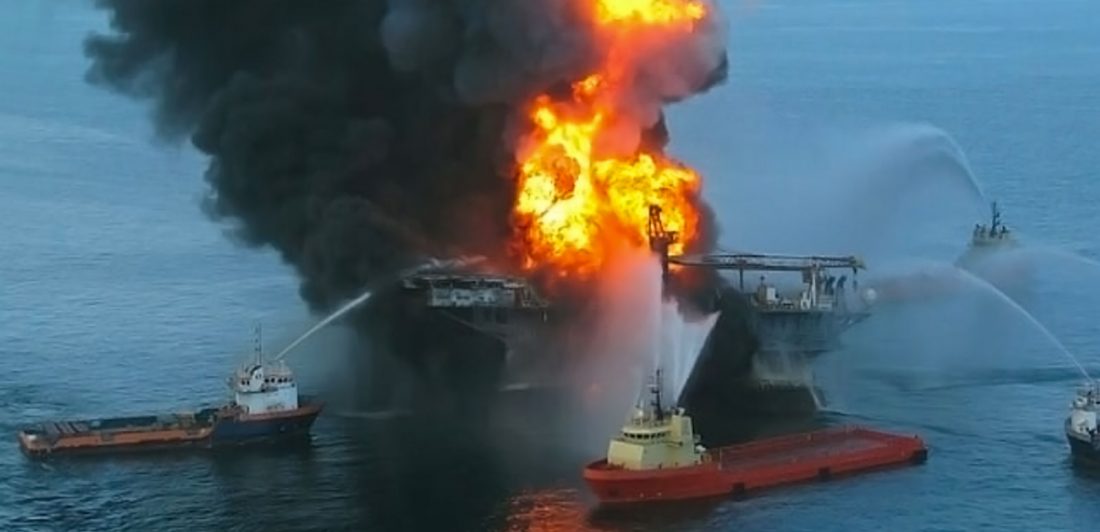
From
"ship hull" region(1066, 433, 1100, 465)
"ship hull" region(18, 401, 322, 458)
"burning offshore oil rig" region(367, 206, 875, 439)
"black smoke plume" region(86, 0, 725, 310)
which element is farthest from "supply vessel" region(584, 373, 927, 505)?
"black smoke plume" region(86, 0, 725, 310)

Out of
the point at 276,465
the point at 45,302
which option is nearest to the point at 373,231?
the point at 276,465

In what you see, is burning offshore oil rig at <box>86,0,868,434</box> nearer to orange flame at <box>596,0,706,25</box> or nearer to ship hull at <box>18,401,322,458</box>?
orange flame at <box>596,0,706,25</box>

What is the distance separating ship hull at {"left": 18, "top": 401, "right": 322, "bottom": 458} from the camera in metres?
87.6

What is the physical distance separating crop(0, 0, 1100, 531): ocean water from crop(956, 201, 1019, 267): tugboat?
177 cm

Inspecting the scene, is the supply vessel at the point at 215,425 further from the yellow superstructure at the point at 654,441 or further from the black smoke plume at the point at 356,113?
the yellow superstructure at the point at 654,441

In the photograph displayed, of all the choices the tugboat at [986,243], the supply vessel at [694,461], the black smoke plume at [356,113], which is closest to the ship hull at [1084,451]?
the supply vessel at [694,461]

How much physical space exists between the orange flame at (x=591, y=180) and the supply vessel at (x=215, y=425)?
569 inches

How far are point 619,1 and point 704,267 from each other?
14.1 meters

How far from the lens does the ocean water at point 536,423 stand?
3063 inches

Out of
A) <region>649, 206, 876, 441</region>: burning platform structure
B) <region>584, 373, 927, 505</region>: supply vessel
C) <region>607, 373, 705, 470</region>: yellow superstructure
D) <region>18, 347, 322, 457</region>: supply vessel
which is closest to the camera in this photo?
<region>584, 373, 927, 505</region>: supply vessel

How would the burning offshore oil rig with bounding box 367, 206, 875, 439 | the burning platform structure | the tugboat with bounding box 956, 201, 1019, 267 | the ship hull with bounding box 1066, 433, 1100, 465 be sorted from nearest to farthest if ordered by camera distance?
the ship hull with bounding box 1066, 433, 1100, 465, the burning offshore oil rig with bounding box 367, 206, 875, 439, the burning platform structure, the tugboat with bounding box 956, 201, 1019, 267

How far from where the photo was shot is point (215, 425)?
89188 mm

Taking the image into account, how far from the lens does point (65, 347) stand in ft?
374

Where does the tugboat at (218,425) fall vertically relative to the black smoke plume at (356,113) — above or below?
below
